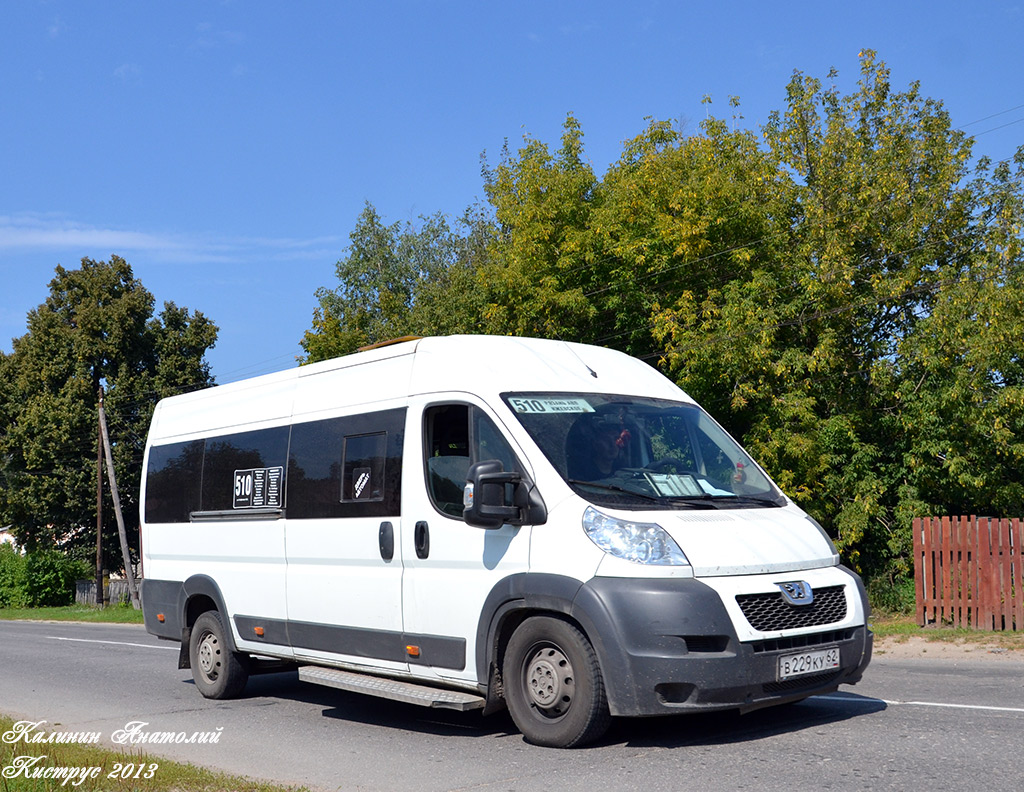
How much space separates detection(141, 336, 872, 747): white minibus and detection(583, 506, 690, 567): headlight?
0.01 metres

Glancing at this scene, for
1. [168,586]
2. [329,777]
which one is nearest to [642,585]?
[329,777]

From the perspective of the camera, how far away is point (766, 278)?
70.4 ft

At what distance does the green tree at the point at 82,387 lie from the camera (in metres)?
45.3

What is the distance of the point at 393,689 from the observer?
7133mm

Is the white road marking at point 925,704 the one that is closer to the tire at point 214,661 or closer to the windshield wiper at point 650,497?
the windshield wiper at point 650,497

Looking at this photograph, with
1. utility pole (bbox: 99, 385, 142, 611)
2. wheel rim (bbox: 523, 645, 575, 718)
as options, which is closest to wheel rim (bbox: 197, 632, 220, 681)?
wheel rim (bbox: 523, 645, 575, 718)

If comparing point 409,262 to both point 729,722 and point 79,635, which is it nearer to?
point 79,635

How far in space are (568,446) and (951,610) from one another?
1033 centimetres

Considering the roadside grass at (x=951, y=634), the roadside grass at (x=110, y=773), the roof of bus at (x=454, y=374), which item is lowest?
the roadside grass at (x=951, y=634)

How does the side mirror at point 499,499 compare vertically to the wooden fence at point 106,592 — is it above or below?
above

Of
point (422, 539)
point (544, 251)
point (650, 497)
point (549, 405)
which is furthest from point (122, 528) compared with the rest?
point (650, 497)

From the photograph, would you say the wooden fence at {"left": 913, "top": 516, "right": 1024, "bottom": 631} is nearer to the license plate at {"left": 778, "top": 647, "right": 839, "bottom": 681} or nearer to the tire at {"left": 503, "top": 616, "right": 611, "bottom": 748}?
the license plate at {"left": 778, "top": 647, "right": 839, "bottom": 681}

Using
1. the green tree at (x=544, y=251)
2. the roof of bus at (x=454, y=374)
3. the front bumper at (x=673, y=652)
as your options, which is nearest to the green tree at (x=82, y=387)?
the green tree at (x=544, y=251)

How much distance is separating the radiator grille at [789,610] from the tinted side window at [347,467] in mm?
2631
